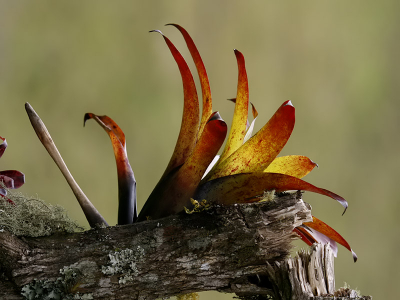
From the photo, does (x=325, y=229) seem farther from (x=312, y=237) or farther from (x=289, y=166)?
(x=289, y=166)

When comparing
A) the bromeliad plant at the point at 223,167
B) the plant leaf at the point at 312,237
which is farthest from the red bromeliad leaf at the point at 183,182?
the plant leaf at the point at 312,237

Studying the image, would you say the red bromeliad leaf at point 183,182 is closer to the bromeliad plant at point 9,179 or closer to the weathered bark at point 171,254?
the weathered bark at point 171,254

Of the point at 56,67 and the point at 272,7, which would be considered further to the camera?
the point at 272,7

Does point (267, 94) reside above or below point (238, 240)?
above

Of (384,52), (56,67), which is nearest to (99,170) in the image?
(56,67)

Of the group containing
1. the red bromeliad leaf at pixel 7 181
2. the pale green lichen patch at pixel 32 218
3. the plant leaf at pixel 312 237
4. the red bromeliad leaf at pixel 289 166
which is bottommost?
the plant leaf at pixel 312 237

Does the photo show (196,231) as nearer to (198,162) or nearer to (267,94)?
(198,162)

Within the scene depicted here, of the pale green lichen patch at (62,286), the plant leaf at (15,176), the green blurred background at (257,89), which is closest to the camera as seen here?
the pale green lichen patch at (62,286)
